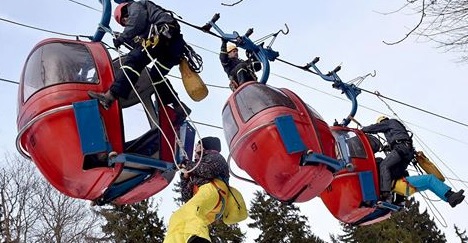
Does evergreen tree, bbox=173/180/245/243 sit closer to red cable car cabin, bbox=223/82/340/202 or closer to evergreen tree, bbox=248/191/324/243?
evergreen tree, bbox=248/191/324/243

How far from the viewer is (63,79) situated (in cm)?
460

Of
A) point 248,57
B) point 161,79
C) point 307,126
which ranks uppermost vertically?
point 248,57

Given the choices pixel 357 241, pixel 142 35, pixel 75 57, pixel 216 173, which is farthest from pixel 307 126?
pixel 357 241

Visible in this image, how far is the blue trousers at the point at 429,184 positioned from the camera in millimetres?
7449

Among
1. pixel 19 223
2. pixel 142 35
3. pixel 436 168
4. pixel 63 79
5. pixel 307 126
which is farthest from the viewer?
pixel 19 223

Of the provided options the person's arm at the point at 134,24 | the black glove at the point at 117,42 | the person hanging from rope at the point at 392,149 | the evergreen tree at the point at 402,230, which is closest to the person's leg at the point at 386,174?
the person hanging from rope at the point at 392,149

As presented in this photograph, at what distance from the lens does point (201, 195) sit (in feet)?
16.3

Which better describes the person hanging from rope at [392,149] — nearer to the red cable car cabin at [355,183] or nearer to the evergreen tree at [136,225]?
the red cable car cabin at [355,183]

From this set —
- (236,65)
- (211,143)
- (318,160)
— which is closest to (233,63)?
(236,65)

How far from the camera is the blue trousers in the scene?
293 inches

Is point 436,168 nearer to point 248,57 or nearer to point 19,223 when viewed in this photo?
point 248,57

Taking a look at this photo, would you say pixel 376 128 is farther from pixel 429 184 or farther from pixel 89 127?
pixel 89 127

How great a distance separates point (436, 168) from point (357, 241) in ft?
79.0

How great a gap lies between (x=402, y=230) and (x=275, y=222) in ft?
30.0
